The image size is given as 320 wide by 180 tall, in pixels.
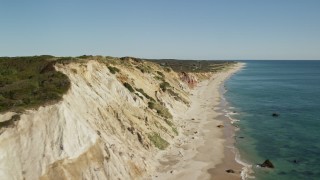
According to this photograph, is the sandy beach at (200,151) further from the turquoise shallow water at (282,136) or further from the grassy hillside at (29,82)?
the grassy hillside at (29,82)

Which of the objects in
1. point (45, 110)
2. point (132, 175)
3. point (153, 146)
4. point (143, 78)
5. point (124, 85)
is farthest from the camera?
point (143, 78)

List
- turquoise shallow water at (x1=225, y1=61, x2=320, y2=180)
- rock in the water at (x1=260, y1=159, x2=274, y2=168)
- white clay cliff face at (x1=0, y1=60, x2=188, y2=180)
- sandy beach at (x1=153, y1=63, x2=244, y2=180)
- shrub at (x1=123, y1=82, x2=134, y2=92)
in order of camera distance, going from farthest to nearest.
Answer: shrub at (x1=123, y1=82, x2=134, y2=92), rock in the water at (x1=260, y1=159, x2=274, y2=168), turquoise shallow water at (x1=225, y1=61, x2=320, y2=180), sandy beach at (x1=153, y1=63, x2=244, y2=180), white clay cliff face at (x1=0, y1=60, x2=188, y2=180)

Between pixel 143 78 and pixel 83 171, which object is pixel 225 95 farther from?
pixel 83 171

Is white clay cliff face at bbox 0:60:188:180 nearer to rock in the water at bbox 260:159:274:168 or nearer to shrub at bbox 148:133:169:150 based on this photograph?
shrub at bbox 148:133:169:150

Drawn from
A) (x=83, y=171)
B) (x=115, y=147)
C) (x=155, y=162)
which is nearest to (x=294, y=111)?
(x=155, y=162)

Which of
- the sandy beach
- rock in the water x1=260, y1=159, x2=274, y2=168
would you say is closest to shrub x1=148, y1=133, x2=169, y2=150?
the sandy beach

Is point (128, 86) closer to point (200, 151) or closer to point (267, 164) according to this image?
point (200, 151)

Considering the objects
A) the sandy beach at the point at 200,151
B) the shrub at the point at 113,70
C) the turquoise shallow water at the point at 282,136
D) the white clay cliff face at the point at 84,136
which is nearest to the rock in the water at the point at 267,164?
the turquoise shallow water at the point at 282,136
